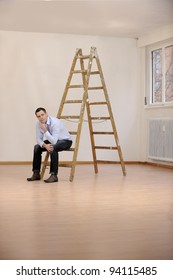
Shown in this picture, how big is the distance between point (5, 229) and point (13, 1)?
4.22 metres

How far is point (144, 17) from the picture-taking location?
25.4ft

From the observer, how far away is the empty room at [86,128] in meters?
3.42

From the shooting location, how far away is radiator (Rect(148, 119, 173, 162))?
846 centimetres

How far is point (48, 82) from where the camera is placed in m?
9.16

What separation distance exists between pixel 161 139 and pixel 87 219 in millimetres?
5204

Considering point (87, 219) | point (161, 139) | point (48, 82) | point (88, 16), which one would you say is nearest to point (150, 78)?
point (161, 139)

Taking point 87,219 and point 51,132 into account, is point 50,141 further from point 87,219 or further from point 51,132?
point 87,219

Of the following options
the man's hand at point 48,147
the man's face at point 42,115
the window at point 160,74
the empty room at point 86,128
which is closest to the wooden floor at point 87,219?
the empty room at point 86,128

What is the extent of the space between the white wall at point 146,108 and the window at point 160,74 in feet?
0.39

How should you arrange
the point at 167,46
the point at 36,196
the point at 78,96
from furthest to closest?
the point at 78,96 < the point at 167,46 < the point at 36,196
